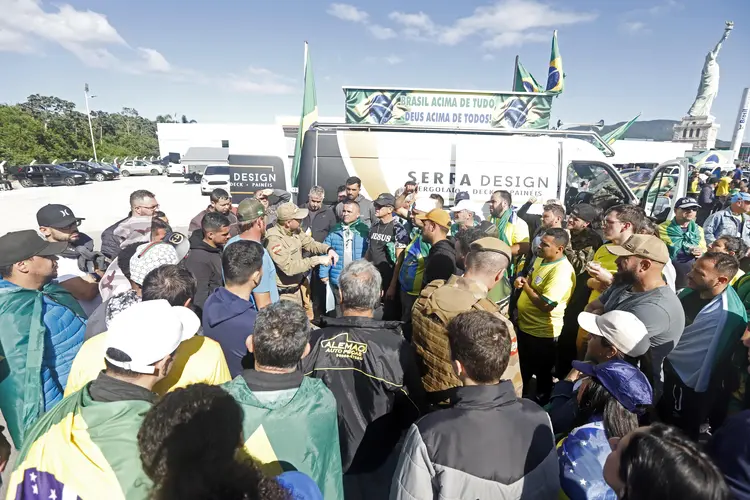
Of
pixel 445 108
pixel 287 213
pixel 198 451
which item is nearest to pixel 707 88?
pixel 445 108

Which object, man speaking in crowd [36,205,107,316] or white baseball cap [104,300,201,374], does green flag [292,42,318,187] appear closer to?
man speaking in crowd [36,205,107,316]

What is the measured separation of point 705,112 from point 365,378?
67.0 meters

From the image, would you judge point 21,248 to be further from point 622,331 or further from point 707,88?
point 707,88

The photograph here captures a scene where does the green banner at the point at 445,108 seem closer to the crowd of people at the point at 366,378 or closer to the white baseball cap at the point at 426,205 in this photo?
the white baseball cap at the point at 426,205

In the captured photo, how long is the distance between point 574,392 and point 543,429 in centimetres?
57

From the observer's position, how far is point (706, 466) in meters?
0.99

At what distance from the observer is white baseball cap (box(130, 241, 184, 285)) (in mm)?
2619

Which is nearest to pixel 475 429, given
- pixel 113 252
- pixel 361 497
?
pixel 361 497

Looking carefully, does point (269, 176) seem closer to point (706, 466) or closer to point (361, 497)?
point (361, 497)

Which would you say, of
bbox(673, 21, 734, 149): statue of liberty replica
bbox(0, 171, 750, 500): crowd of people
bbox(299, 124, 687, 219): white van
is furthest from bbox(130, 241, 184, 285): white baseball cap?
bbox(673, 21, 734, 149): statue of liberty replica

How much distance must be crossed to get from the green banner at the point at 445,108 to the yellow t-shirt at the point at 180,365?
7.67 meters

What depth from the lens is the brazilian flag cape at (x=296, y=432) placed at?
58.6 inches

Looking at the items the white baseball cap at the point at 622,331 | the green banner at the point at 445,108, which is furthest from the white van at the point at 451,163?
the white baseball cap at the point at 622,331

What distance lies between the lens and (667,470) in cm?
100
